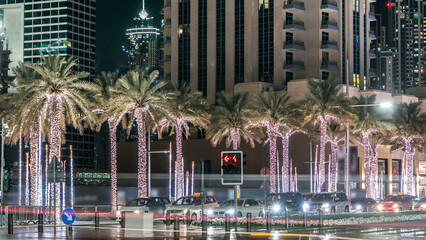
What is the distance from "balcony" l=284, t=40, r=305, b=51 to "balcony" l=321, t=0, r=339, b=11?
6.36 metres

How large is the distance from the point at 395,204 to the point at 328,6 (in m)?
58.0

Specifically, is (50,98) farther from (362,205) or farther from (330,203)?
(362,205)

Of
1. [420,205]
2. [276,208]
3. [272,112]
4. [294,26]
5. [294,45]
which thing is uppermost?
[294,26]

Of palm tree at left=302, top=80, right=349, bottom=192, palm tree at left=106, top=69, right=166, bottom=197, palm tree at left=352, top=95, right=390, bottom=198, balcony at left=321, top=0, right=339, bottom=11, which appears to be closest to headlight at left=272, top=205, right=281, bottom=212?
palm tree at left=106, top=69, right=166, bottom=197

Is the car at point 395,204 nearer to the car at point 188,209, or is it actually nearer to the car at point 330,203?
the car at point 330,203

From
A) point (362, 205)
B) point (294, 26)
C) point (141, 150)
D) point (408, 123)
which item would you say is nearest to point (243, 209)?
point (141, 150)

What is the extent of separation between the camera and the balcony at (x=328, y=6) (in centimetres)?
11919

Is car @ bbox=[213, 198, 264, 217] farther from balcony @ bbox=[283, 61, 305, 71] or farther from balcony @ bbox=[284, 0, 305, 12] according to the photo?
balcony @ bbox=[284, 0, 305, 12]

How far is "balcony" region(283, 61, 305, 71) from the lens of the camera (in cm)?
11762

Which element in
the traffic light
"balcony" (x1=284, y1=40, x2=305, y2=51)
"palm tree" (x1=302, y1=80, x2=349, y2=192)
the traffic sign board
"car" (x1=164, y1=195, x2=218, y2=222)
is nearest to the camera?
the traffic light

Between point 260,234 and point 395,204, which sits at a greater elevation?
point 260,234

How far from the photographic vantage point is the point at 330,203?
62469 millimetres

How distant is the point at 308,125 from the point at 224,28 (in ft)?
95.0

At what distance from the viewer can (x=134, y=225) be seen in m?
36.2
